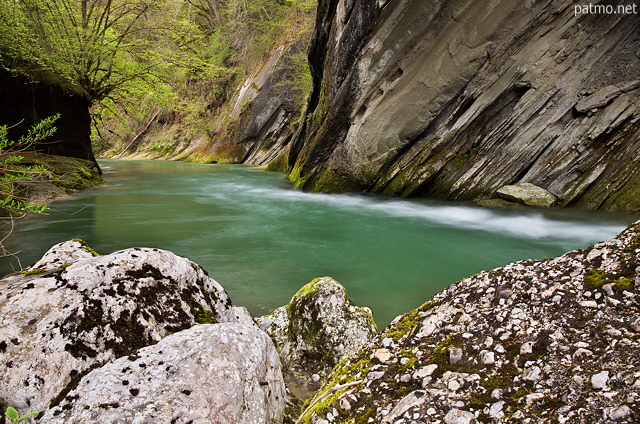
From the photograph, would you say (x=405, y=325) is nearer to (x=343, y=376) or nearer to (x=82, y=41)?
(x=343, y=376)

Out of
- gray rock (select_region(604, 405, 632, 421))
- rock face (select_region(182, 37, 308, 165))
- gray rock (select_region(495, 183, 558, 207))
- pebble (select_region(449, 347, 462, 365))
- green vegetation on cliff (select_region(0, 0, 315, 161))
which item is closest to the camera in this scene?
gray rock (select_region(604, 405, 632, 421))

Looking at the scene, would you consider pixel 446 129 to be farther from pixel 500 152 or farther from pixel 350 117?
pixel 350 117

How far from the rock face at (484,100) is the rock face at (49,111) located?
10633 millimetres

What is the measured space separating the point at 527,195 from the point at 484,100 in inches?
135

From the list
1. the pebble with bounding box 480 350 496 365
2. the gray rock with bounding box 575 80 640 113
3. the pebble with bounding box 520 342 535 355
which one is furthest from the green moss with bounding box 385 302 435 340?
the gray rock with bounding box 575 80 640 113

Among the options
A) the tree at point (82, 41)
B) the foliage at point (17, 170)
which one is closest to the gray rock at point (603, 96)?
the foliage at point (17, 170)

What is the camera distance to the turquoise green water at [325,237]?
6.14m

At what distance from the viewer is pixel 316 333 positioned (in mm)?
3658

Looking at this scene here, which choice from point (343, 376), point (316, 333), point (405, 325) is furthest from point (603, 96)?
point (343, 376)

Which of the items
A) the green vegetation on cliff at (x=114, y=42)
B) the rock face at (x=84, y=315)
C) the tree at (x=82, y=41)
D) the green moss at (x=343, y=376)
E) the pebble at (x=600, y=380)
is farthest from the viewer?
the green vegetation on cliff at (x=114, y=42)

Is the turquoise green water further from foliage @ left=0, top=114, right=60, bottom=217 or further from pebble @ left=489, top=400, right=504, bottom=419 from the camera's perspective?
pebble @ left=489, top=400, right=504, bottom=419

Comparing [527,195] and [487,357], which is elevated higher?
[487,357]

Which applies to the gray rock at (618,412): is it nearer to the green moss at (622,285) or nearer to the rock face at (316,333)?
the green moss at (622,285)

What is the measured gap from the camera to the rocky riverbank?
1.39 meters
